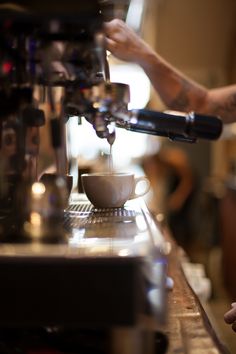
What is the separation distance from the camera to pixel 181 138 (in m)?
0.89

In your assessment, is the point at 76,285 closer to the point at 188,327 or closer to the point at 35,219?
the point at 35,219

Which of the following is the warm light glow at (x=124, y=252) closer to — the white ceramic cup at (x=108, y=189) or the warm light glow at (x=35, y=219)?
the warm light glow at (x=35, y=219)

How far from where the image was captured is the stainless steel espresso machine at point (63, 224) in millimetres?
597

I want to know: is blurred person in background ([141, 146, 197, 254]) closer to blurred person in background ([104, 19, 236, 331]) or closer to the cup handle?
blurred person in background ([104, 19, 236, 331])

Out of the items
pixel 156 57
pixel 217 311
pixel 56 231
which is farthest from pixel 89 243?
pixel 217 311

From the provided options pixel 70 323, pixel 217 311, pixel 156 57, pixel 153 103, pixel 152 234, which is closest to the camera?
pixel 70 323

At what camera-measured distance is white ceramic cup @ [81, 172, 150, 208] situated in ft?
3.47

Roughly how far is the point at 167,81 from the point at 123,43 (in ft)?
1.21

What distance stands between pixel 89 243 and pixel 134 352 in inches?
5.9

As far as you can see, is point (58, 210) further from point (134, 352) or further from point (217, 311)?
point (217, 311)

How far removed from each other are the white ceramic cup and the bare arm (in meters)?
0.30

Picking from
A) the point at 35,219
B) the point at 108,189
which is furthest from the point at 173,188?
the point at 35,219

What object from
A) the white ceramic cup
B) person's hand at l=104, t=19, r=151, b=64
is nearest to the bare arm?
person's hand at l=104, t=19, r=151, b=64

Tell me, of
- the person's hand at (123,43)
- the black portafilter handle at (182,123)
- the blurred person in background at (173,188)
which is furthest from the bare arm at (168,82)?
the blurred person in background at (173,188)
